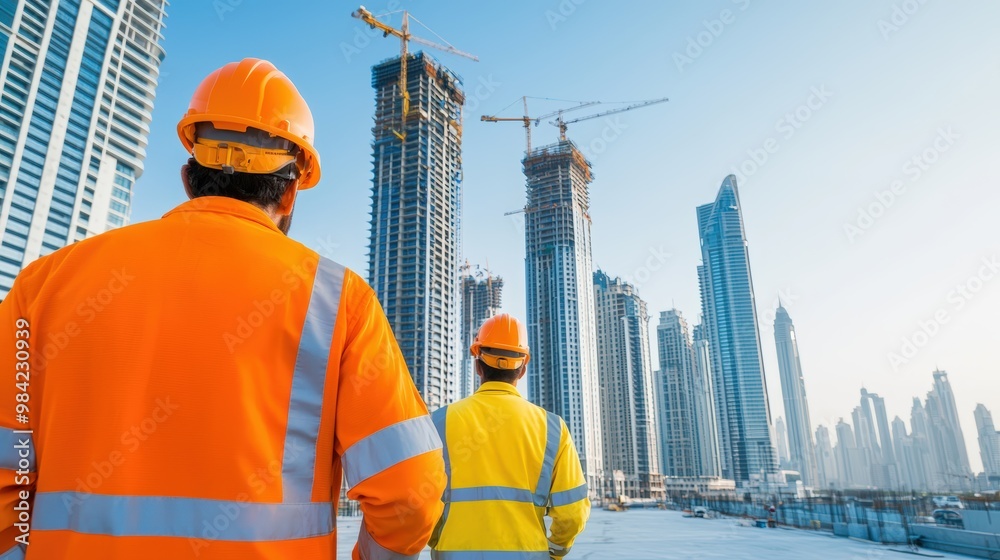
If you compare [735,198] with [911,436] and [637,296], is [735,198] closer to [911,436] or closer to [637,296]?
[637,296]

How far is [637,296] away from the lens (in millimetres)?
108750

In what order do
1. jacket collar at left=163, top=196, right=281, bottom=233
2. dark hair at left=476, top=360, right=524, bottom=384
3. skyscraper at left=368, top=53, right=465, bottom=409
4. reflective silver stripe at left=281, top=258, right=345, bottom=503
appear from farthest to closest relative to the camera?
Result: 1. skyscraper at left=368, top=53, right=465, bottom=409
2. dark hair at left=476, top=360, right=524, bottom=384
3. jacket collar at left=163, top=196, right=281, bottom=233
4. reflective silver stripe at left=281, top=258, right=345, bottom=503

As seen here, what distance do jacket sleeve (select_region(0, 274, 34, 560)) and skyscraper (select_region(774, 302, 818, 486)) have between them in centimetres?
16356

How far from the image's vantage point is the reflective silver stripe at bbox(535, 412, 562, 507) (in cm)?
272

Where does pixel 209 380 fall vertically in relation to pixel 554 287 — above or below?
below

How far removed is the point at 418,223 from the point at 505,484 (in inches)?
2727

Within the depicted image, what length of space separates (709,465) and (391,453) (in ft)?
423

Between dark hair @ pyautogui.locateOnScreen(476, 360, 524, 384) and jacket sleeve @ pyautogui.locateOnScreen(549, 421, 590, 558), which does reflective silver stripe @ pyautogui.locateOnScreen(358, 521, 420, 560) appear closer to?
jacket sleeve @ pyautogui.locateOnScreen(549, 421, 590, 558)

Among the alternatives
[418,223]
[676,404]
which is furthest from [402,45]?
[676,404]

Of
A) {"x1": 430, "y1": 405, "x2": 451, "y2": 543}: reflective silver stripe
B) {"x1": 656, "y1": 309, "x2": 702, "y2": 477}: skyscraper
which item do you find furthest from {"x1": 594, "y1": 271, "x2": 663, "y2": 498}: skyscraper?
{"x1": 430, "y1": 405, "x2": 451, "y2": 543}: reflective silver stripe

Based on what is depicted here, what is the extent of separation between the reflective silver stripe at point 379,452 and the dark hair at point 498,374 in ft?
6.64

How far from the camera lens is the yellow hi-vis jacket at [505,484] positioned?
8.45 feet

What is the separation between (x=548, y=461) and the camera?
2766 millimetres

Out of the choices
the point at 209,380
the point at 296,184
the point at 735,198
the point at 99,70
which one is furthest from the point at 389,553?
the point at 735,198
